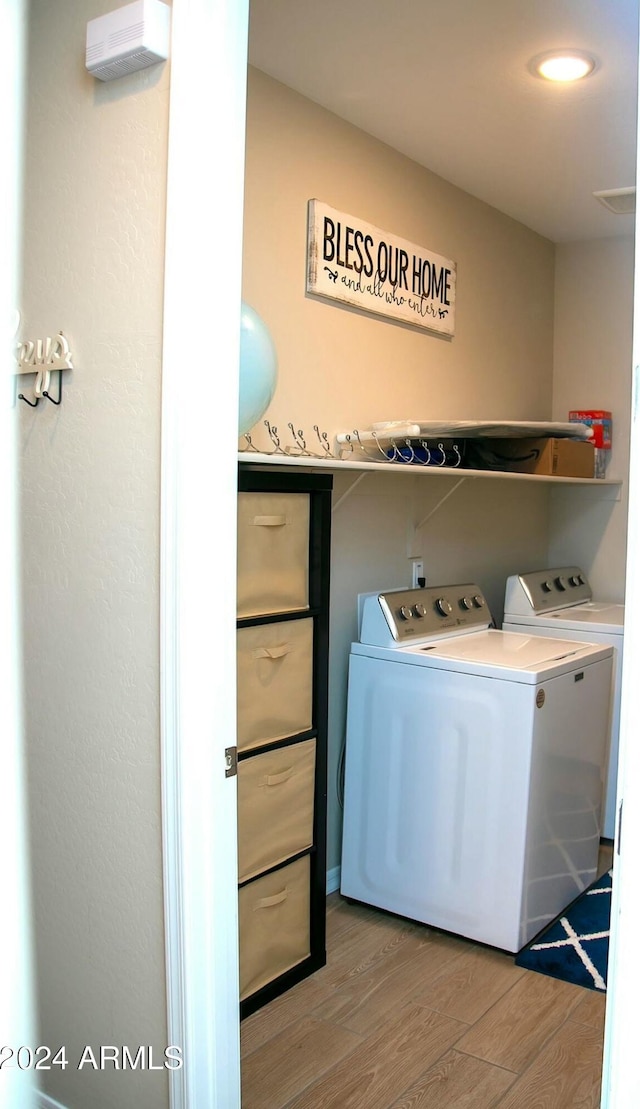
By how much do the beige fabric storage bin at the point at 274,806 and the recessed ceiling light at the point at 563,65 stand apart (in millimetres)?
1887

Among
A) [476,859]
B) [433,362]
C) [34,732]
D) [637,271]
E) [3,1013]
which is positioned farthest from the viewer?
[433,362]

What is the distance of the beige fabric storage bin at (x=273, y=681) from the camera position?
6.84 feet

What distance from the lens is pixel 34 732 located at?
5.42 feet

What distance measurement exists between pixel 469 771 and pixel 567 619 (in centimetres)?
107

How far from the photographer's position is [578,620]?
130 inches

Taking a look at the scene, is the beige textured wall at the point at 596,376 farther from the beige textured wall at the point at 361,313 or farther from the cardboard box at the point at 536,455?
the cardboard box at the point at 536,455

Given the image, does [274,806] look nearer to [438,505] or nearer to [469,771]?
[469,771]

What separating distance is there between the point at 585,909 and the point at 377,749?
0.82 m

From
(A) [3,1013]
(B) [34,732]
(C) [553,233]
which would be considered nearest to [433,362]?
(C) [553,233]

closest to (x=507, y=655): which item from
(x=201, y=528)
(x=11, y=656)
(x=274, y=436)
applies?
(x=274, y=436)

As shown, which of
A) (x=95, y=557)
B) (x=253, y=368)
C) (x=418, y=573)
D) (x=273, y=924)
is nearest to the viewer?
(x=95, y=557)

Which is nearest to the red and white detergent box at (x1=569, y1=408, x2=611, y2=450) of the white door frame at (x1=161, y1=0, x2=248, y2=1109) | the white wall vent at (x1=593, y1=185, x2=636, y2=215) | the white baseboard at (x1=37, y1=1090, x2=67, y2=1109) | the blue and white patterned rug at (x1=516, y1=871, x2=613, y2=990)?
the white wall vent at (x1=593, y1=185, x2=636, y2=215)

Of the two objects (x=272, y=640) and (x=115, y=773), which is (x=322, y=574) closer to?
(x=272, y=640)

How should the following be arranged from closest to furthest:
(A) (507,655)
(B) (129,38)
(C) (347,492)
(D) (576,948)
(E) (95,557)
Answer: (B) (129,38) → (E) (95,557) → (D) (576,948) → (A) (507,655) → (C) (347,492)
